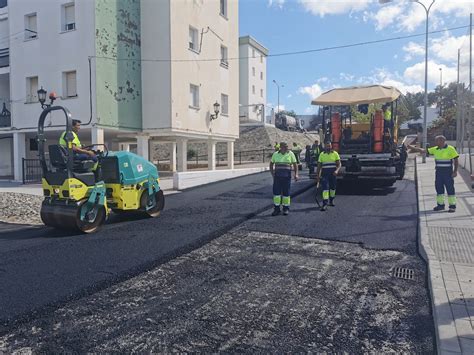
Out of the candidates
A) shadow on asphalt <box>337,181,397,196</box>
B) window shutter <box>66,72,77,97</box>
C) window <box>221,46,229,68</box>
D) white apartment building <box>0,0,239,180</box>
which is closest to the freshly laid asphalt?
shadow on asphalt <box>337,181,397,196</box>

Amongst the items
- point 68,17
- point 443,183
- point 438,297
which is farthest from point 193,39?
point 438,297

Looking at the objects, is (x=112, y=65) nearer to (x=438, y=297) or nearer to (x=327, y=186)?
→ (x=327, y=186)

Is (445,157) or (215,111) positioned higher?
(215,111)

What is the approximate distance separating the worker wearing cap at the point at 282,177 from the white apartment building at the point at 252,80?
33176 millimetres

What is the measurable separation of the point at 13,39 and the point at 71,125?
14.0 m

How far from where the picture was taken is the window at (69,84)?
1608cm

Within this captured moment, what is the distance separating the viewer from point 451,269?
4820mm

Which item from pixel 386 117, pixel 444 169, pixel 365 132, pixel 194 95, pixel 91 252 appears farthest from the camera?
pixel 194 95

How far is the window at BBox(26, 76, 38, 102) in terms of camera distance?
57.1 ft

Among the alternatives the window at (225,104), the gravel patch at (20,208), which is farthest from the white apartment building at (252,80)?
the gravel patch at (20,208)

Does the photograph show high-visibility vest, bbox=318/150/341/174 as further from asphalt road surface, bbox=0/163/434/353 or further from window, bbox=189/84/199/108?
window, bbox=189/84/199/108

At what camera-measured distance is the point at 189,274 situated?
5012mm

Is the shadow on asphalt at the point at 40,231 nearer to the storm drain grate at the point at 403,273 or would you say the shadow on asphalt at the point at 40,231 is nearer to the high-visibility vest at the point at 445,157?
the storm drain grate at the point at 403,273

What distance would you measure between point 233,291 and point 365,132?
9683 mm
